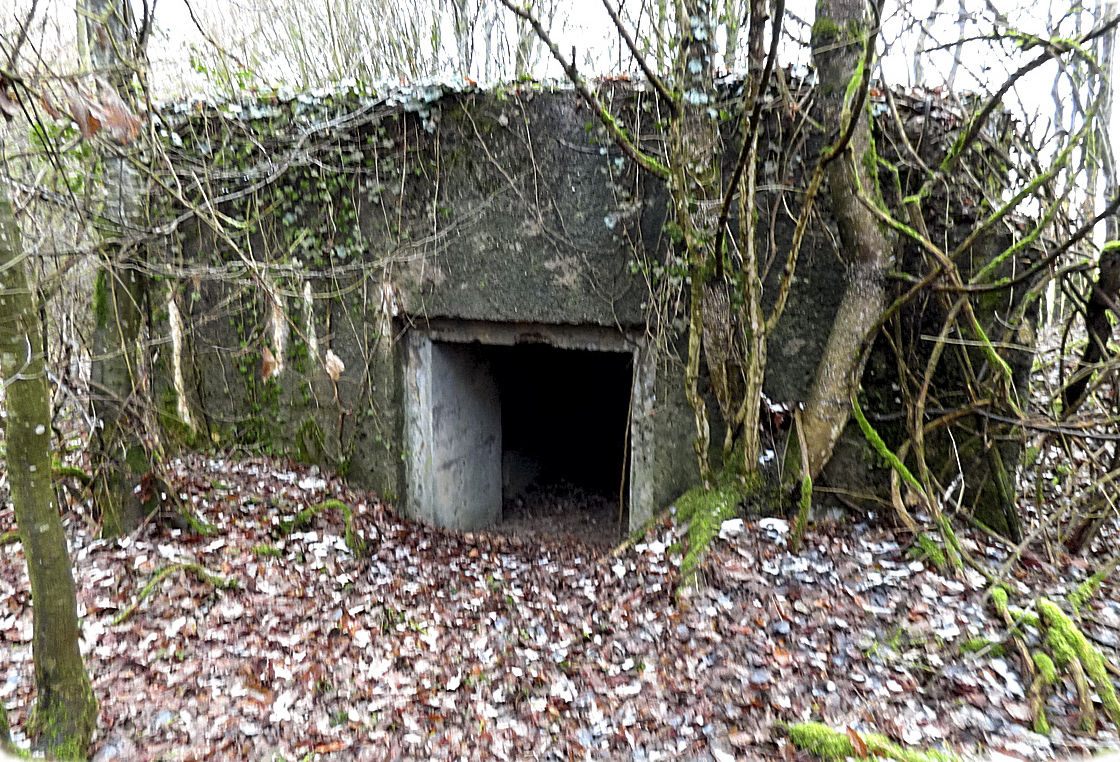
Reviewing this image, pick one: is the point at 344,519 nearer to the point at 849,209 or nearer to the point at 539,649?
the point at 539,649

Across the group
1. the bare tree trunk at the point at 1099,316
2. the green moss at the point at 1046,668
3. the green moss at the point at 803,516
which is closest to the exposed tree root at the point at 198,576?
the green moss at the point at 803,516

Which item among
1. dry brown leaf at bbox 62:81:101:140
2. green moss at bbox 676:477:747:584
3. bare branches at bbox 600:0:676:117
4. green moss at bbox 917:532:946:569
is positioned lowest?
green moss at bbox 676:477:747:584

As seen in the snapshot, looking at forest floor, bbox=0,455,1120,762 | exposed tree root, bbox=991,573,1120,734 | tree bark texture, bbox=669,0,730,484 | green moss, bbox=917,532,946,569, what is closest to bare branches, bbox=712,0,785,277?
tree bark texture, bbox=669,0,730,484

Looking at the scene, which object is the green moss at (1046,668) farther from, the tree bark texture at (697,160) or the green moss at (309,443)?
the green moss at (309,443)

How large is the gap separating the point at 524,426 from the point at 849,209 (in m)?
4.90

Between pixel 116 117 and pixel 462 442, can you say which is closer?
pixel 116 117

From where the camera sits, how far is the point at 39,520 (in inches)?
94.0

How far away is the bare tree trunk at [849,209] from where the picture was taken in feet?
12.5

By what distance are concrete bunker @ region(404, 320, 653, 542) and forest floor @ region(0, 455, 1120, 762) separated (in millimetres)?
1010

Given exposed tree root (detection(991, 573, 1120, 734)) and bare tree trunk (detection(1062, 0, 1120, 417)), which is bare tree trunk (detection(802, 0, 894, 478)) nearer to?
bare tree trunk (detection(1062, 0, 1120, 417))

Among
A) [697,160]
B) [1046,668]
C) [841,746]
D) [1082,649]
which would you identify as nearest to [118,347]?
[697,160]

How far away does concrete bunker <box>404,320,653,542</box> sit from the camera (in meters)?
4.93

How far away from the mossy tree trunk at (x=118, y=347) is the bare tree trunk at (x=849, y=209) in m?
3.87

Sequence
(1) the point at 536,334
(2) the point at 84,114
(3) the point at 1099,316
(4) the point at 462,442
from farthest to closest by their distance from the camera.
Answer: (4) the point at 462,442 < (1) the point at 536,334 < (3) the point at 1099,316 < (2) the point at 84,114
